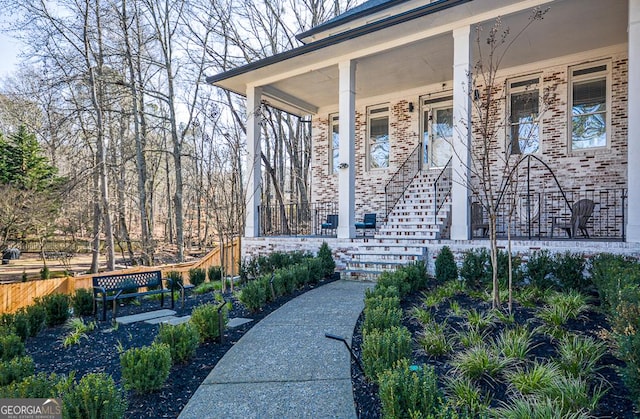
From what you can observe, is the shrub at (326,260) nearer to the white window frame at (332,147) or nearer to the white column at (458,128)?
the white column at (458,128)

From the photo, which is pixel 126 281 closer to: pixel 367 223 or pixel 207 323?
pixel 207 323

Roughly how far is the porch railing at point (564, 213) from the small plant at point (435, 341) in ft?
13.5

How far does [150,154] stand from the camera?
21141 mm

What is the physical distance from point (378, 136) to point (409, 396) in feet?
31.1

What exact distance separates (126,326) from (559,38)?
28.6ft

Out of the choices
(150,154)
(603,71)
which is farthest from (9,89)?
(603,71)

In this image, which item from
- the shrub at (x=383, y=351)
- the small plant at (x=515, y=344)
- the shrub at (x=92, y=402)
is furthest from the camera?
the small plant at (x=515, y=344)

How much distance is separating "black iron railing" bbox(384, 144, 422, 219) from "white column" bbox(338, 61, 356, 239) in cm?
254

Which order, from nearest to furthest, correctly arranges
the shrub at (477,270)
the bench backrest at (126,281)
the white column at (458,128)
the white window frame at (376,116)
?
the shrub at (477,270)
the bench backrest at (126,281)
the white column at (458,128)
the white window frame at (376,116)

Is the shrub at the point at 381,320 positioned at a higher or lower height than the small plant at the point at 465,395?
higher

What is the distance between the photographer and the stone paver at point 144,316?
5066 millimetres

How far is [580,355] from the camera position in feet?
9.48

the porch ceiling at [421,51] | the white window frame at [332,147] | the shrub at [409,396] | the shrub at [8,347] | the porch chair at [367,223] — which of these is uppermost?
the porch ceiling at [421,51]

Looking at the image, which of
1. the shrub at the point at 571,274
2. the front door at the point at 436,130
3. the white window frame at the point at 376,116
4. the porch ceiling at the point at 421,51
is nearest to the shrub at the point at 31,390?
the shrub at the point at 571,274
